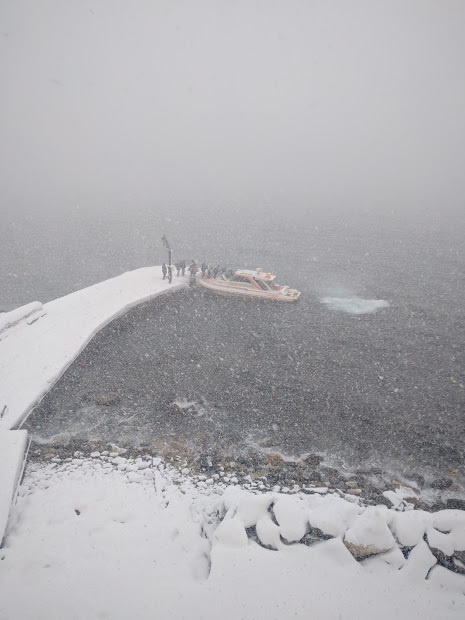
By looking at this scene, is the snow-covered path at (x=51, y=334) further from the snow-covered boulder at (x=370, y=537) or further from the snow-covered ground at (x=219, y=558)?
the snow-covered boulder at (x=370, y=537)

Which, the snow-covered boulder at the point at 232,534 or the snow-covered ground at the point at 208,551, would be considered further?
the snow-covered boulder at the point at 232,534

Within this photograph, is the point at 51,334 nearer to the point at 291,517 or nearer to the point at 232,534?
the point at 232,534

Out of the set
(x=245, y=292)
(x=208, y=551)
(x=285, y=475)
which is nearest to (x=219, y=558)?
(x=208, y=551)

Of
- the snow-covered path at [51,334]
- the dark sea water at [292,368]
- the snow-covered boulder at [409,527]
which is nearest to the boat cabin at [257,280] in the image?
the dark sea water at [292,368]

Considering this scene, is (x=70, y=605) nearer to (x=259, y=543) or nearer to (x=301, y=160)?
(x=259, y=543)

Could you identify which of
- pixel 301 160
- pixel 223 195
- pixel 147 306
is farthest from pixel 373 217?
pixel 301 160

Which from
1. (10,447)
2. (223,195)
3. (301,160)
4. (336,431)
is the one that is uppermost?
(301,160)
